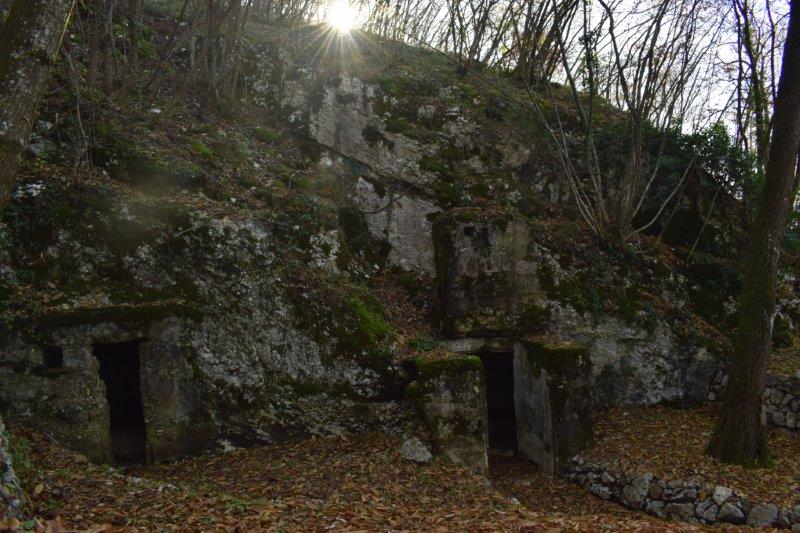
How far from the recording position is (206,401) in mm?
7008

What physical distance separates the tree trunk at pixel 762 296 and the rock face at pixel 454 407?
343cm

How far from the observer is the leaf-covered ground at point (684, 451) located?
676cm

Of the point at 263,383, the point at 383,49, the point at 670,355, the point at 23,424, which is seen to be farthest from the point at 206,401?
the point at 383,49

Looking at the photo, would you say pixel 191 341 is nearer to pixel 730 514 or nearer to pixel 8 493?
pixel 8 493

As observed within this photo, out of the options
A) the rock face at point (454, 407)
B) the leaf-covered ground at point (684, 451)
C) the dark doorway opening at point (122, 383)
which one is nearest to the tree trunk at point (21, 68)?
the dark doorway opening at point (122, 383)

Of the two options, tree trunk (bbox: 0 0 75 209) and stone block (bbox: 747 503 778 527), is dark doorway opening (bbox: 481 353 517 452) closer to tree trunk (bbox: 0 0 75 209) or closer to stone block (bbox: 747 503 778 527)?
stone block (bbox: 747 503 778 527)

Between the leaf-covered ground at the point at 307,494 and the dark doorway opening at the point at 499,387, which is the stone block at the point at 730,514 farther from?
the dark doorway opening at the point at 499,387

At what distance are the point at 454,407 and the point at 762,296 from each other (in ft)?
15.7

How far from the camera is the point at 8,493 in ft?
11.5

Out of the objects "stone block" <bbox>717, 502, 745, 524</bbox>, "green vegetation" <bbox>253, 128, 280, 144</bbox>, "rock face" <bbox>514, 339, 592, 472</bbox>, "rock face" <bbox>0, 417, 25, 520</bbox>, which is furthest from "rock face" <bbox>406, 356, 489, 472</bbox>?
"green vegetation" <bbox>253, 128, 280, 144</bbox>

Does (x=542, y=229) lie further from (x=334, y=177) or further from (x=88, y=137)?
(x=88, y=137)

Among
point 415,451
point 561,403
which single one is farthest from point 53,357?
point 561,403

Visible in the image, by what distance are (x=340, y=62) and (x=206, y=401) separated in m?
9.92

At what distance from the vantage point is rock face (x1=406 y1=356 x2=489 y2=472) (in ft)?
24.3
